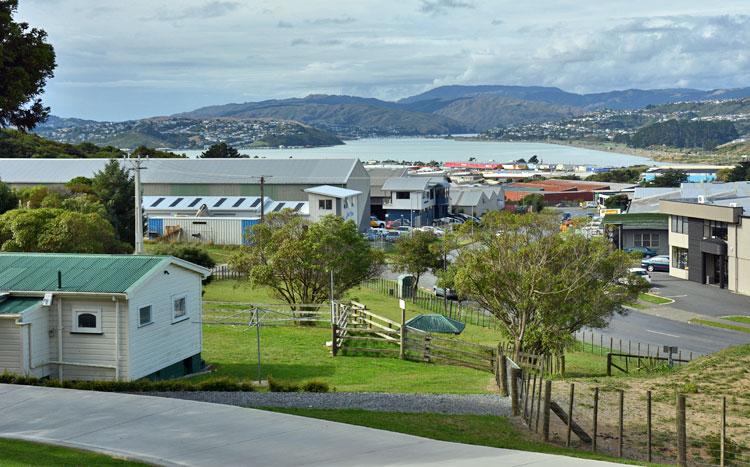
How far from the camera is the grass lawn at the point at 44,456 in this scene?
11664 millimetres

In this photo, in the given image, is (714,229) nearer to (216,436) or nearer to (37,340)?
(37,340)

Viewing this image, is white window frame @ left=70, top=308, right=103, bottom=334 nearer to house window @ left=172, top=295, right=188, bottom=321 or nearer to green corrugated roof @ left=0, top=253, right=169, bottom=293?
green corrugated roof @ left=0, top=253, right=169, bottom=293

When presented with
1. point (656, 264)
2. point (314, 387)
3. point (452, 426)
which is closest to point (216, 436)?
point (452, 426)

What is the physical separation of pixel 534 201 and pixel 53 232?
8506 centimetres

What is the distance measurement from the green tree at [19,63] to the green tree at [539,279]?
14254mm

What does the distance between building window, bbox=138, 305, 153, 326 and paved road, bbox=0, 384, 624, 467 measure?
5141 millimetres

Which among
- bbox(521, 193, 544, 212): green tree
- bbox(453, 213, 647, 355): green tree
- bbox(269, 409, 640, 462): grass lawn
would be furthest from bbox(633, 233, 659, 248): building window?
bbox(269, 409, 640, 462): grass lawn

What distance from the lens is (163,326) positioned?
76.6ft

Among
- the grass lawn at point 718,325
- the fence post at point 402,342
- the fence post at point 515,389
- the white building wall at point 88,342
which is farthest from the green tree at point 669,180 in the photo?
the fence post at point 515,389

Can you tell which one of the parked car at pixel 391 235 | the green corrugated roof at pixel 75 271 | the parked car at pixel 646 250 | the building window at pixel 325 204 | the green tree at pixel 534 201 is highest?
the green tree at pixel 534 201

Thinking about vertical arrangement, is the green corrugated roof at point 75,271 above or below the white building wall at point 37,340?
above

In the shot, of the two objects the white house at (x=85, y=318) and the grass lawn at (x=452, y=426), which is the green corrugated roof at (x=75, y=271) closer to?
the white house at (x=85, y=318)

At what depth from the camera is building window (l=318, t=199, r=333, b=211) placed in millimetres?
70062

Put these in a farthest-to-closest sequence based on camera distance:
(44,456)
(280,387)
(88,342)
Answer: (88,342), (280,387), (44,456)
